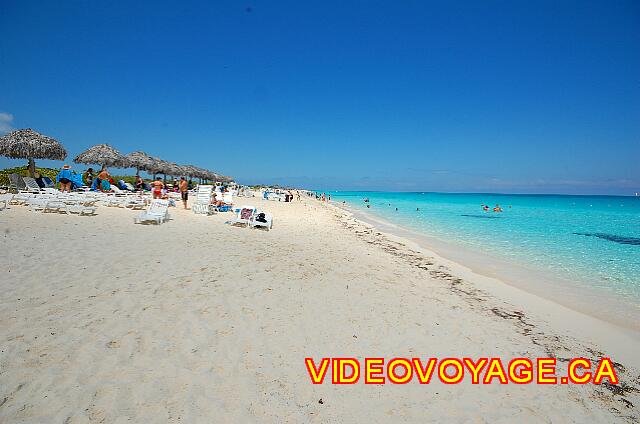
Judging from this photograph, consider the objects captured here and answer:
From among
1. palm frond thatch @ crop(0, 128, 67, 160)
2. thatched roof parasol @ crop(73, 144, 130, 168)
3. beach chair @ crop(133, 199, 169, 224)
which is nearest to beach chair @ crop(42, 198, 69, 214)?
beach chair @ crop(133, 199, 169, 224)

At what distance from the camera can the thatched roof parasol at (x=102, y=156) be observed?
19.6 meters

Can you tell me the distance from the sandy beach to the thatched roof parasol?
15.1 metres

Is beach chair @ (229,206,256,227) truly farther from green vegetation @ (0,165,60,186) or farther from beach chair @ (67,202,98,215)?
green vegetation @ (0,165,60,186)

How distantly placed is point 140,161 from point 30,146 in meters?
7.44

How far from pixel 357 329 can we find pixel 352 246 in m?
5.73

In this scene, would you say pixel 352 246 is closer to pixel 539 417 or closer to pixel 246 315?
pixel 246 315

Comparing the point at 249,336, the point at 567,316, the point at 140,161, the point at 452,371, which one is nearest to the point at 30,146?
the point at 140,161

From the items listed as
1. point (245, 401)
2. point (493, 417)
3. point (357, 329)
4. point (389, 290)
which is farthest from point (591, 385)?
point (245, 401)

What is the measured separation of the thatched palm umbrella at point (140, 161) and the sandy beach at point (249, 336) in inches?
679

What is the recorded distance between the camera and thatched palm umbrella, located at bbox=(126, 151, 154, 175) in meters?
22.6

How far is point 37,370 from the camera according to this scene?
8.81ft

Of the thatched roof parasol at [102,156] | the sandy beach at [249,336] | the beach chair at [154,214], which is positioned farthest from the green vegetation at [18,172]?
the sandy beach at [249,336]

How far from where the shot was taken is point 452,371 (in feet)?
10.8

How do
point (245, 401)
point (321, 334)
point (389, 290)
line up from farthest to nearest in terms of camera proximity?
point (389, 290)
point (321, 334)
point (245, 401)
